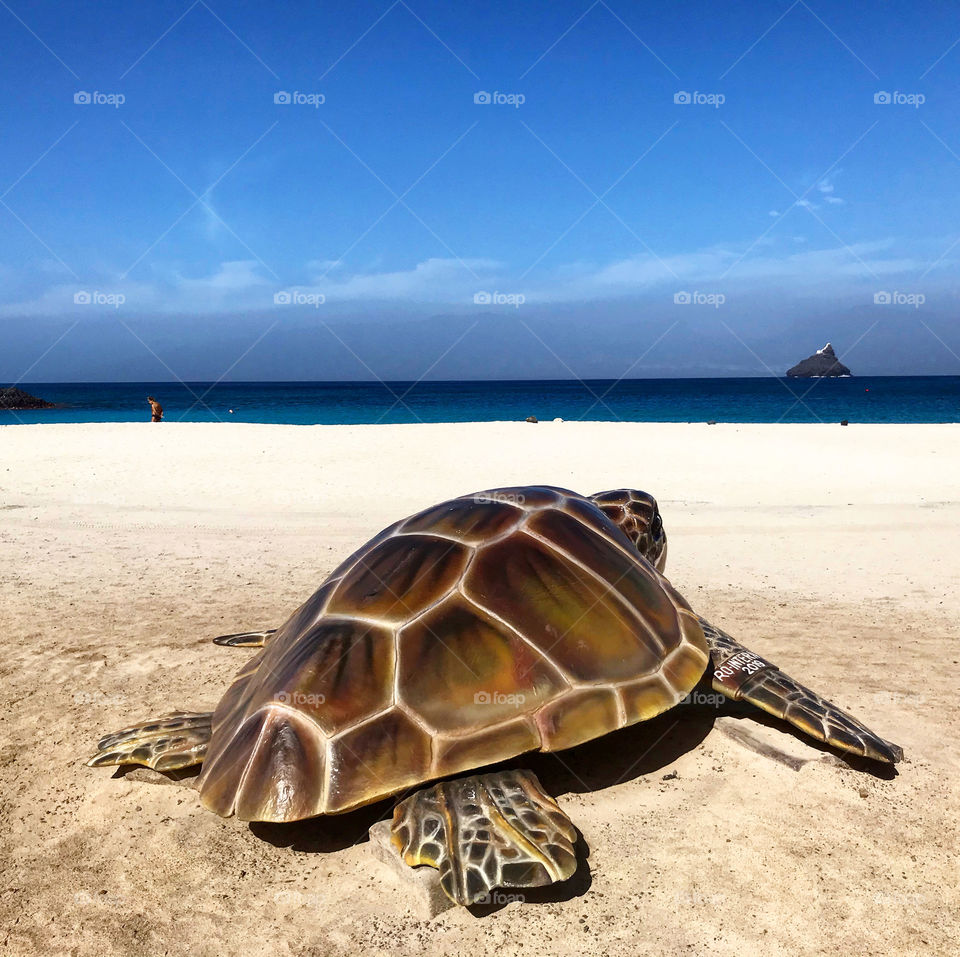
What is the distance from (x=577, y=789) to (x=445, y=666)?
3.29 feet

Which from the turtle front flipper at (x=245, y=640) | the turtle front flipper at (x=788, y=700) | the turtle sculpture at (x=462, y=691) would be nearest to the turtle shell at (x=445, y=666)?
the turtle sculpture at (x=462, y=691)

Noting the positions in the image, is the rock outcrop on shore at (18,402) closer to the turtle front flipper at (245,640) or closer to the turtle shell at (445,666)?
the turtle front flipper at (245,640)

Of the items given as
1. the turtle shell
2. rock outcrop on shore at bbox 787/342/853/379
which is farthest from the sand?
rock outcrop on shore at bbox 787/342/853/379

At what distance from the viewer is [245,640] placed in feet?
17.0

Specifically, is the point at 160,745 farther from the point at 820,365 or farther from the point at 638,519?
the point at 820,365

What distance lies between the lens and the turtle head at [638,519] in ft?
16.8

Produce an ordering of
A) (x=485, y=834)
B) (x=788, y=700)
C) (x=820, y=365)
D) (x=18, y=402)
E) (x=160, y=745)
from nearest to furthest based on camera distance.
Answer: (x=485, y=834)
(x=160, y=745)
(x=788, y=700)
(x=18, y=402)
(x=820, y=365)

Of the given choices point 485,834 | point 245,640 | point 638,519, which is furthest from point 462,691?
point 245,640

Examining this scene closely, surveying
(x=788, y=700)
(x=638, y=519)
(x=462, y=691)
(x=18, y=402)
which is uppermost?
(x=18, y=402)

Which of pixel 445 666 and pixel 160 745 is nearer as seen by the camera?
pixel 445 666

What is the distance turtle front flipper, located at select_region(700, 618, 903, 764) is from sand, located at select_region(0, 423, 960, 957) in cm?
15

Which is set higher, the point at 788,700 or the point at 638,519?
the point at 638,519

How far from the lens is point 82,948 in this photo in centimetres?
250

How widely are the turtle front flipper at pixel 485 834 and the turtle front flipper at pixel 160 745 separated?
3.87 feet
